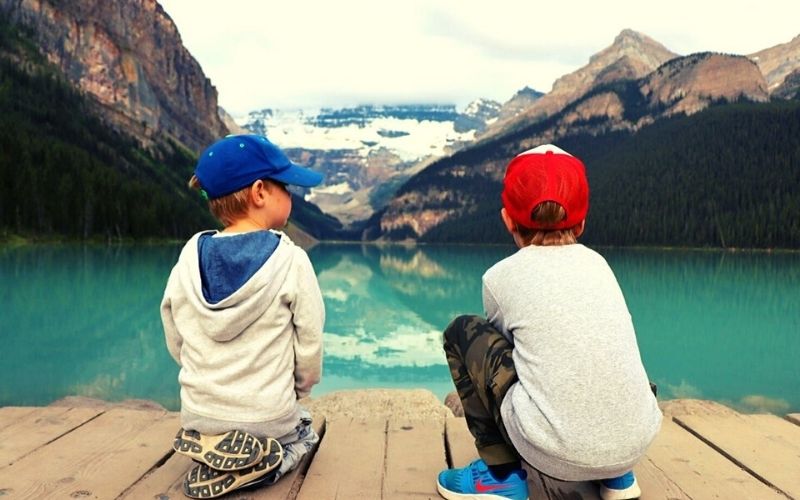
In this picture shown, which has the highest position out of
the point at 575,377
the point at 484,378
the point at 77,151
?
the point at 77,151

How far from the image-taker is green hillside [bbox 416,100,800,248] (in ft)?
395

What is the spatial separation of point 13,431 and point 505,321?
365 cm

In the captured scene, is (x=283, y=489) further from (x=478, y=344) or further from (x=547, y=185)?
(x=547, y=185)

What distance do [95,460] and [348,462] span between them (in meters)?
1.59

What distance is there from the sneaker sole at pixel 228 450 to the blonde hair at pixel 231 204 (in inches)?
46.1

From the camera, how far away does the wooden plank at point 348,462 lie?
3.39m

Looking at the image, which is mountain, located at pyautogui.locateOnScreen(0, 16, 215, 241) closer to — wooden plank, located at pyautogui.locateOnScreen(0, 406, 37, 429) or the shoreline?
the shoreline

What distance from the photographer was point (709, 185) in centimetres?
14038

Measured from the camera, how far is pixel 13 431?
4383mm

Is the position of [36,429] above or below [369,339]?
above

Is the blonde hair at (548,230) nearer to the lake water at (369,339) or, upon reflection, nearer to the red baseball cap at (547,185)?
the red baseball cap at (547,185)

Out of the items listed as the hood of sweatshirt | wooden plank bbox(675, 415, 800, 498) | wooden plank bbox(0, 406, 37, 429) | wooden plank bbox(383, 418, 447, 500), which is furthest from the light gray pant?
wooden plank bbox(675, 415, 800, 498)

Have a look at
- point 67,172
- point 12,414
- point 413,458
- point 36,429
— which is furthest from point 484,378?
point 67,172

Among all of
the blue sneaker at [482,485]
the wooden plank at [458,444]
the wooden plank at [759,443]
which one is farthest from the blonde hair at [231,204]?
the wooden plank at [759,443]
